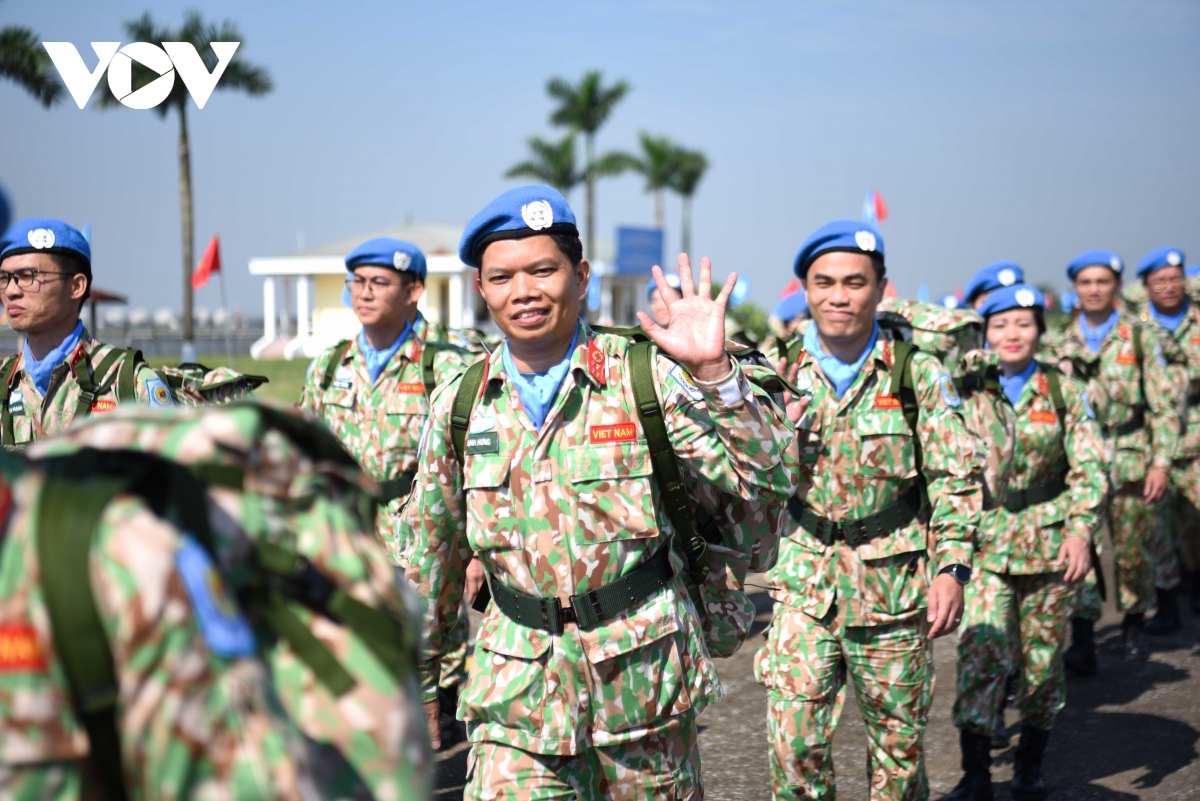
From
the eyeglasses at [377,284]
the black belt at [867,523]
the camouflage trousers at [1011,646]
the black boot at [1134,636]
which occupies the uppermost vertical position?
the eyeglasses at [377,284]

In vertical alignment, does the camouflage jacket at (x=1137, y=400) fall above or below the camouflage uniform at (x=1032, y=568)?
above

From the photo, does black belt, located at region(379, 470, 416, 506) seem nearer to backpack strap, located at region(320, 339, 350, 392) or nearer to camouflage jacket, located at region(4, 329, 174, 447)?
backpack strap, located at region(320, 339, 350, 392)

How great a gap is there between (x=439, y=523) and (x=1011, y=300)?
162 inches

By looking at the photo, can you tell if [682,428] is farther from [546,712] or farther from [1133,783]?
[1133,783]

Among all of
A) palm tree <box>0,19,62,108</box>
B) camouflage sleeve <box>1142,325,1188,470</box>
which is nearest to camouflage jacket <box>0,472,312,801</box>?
camouflage sleeve <box>1142,325,1188,470</box>

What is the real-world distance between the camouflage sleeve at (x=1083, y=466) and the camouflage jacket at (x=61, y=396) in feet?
15.1

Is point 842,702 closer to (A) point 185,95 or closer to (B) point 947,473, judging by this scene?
(B) point 947,473

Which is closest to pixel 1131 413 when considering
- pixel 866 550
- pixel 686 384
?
pixel 866 550

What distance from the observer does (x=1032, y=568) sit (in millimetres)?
6211

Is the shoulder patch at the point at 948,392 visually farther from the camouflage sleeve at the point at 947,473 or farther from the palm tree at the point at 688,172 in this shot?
the palm tree at the point at 688,172

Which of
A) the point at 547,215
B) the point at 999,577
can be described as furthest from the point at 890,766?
the point at 547,215

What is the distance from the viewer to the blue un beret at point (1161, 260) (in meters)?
10.3

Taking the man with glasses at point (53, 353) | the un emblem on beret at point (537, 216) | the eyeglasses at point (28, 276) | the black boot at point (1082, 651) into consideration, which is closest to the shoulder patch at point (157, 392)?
the man with glasses at point (53, 353)

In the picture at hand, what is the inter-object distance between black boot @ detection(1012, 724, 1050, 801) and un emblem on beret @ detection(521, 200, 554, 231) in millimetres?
3949
